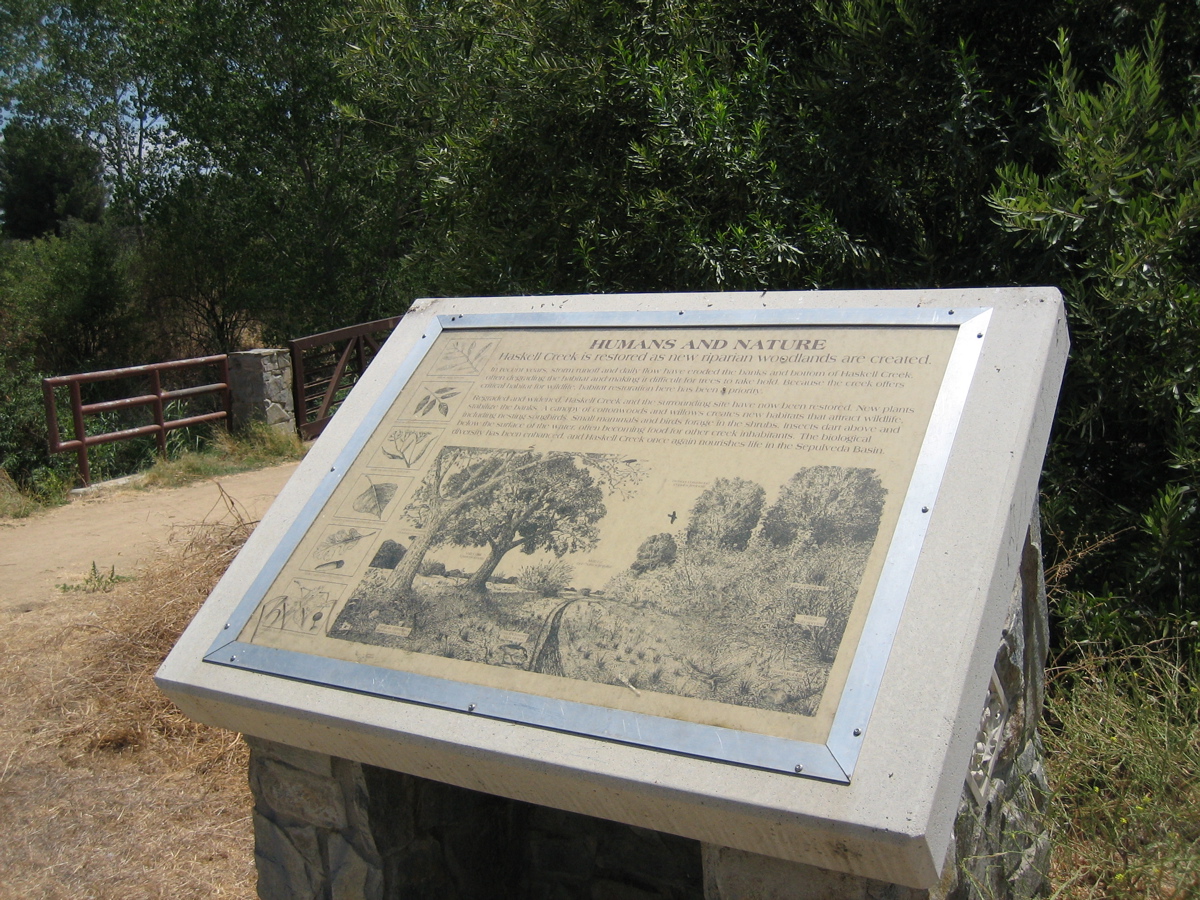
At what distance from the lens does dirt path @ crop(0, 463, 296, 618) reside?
6.30 m

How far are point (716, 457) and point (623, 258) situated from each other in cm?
235

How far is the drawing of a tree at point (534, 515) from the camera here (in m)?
2.22

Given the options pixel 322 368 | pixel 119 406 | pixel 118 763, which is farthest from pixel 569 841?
pixel 322 368

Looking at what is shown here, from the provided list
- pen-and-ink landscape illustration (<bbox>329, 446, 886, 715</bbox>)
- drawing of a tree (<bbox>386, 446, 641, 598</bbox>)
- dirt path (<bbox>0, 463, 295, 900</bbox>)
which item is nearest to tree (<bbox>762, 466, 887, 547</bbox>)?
pen-and-ink landscape illustration (<bbox>329, 446, 886, 715</bbox>)

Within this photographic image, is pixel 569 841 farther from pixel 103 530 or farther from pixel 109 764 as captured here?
pixel 103 530

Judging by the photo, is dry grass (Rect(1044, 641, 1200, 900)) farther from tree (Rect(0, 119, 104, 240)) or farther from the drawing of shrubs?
tree (Rect(0, 119, 104, 240))

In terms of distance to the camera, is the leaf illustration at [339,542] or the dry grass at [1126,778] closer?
the dry grass at [1126,778]

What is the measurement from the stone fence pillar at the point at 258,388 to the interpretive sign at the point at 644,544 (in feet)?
28.3

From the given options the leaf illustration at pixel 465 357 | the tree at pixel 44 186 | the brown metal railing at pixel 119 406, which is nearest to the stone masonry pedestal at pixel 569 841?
the leaf illustration at pixel 465 357

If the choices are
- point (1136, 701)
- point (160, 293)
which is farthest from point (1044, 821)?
point (160, 293)

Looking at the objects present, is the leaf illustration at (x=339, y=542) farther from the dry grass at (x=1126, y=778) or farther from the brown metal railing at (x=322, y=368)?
the brown metal railing at (x=322, y=368)

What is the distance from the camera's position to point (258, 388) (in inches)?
429

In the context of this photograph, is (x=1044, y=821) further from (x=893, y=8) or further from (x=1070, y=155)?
(x=893, y=8)

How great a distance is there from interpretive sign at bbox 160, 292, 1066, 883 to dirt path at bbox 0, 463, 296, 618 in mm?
3498
